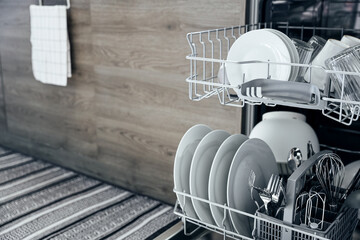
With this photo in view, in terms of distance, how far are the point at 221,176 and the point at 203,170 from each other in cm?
6

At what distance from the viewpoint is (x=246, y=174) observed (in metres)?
0.95

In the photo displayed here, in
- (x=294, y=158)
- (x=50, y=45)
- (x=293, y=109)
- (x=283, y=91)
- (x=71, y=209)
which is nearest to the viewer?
(x=283, y=91)

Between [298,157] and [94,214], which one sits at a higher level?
[298,157]

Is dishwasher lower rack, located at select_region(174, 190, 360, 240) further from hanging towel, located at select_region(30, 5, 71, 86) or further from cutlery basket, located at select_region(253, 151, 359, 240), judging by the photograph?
hanging towel, located at select_region(30, 5, 71, 86)

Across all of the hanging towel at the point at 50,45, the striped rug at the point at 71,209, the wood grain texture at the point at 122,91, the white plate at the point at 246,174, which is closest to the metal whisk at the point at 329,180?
the white plate at the point at 246,174

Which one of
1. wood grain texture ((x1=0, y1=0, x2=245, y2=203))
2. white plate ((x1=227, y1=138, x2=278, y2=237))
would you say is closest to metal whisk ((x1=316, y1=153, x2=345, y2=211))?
white plate ((x1=227, y1=138, x2=278, y2=237))

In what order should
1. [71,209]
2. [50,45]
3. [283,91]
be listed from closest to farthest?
[283,91], [71,209], [50,45]

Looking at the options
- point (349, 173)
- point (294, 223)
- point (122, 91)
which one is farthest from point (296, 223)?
point (122, 91)

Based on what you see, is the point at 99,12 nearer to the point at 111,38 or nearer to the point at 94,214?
the point at 111,38

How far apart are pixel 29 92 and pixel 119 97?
0.61 meters

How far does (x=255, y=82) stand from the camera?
789 mm

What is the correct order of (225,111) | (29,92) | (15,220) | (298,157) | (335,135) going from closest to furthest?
(298,157) < (335,135) < (225,111) < (15,220) < (29,92)

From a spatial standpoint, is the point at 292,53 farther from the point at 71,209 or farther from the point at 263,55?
the point at 71,209

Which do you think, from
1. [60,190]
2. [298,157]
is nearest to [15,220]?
[60,190]
